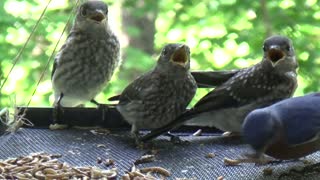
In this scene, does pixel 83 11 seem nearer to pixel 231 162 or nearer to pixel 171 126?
pixel 171 126

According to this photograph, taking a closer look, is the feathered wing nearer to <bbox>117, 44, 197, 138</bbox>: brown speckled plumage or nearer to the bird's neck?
<bbox>117, 44, 197, 138</bbox>: brown speckled plumage

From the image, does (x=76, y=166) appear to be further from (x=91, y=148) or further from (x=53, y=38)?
(x=53, y=38)

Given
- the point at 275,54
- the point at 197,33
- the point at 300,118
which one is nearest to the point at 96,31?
the point at 275,54

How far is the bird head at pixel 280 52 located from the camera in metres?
3.58

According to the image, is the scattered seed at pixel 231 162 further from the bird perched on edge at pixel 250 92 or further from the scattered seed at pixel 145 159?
the bird perched on edge at pixel 250 92

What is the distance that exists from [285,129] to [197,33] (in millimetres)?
4771

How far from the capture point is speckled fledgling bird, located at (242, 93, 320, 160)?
2.83m

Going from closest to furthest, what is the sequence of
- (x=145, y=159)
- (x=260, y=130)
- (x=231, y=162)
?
(x=260, y=130), (x=231, y=162), (x=145, y=159)

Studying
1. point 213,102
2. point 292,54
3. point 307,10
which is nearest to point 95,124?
point 213,102

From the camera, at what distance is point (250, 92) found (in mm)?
3678

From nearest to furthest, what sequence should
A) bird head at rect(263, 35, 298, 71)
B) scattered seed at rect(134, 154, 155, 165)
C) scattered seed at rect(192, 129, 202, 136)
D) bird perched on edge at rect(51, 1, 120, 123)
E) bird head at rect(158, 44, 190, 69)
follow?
1. scattered seed at rect(134, 154, 155, 165)
2. bird head at rect(263, 35, 298, 71)
3. bird head at rect(158, 44, 190, 69)
4. scattered seed at rect(192, 129, 202, 136)
5. bird perched on edge at rect(51, 1, 120, 123)

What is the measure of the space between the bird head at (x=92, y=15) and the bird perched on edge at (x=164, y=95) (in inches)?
21.6

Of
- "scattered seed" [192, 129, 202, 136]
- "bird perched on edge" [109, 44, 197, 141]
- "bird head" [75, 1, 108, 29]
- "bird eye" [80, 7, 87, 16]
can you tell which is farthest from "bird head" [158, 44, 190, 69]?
"bird eye" [80, 7, 87, 16]

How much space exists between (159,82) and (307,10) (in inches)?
131
